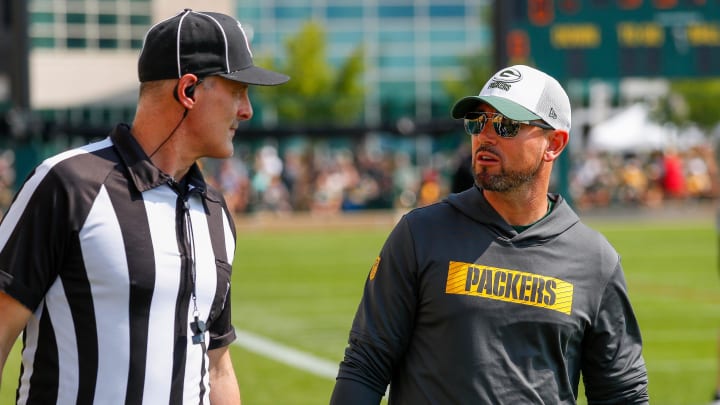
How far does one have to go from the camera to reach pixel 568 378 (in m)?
3.65

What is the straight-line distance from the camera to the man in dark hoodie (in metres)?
3.55

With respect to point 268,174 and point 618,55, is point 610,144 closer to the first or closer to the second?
point 268,174

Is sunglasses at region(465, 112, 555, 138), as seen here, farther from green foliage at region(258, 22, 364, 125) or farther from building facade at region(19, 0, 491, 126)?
building facade at region(19, 0, 491, 126)

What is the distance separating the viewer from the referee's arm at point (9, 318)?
314 cm

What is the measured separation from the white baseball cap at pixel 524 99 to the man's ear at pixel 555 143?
0.02m

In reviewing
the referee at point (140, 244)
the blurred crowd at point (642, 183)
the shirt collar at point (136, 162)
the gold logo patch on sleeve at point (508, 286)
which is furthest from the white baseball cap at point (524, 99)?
the blurred crowd at point (642, 183)

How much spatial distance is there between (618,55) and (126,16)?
37.1m

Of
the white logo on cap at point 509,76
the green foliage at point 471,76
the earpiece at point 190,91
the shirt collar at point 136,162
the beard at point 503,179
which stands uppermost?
the white logo on cap at point 509,76

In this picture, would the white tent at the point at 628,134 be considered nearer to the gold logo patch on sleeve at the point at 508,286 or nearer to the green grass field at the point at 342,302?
the green grass field at the point at 342,302

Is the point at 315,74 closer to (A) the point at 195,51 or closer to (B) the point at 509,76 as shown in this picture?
(B) the point at 509,76

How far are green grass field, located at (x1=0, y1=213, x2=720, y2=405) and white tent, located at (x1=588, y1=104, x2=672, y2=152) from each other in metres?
15.8

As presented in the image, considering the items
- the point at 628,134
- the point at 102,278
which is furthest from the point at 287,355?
the point at 628,134

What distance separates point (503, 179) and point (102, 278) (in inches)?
47.5

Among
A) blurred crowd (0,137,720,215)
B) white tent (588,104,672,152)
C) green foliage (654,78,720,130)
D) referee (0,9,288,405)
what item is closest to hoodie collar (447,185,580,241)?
referee (0,9,288,405)
